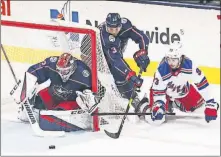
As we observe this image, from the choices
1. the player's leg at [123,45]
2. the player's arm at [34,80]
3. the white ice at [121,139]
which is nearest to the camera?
the white ice at [121,139]

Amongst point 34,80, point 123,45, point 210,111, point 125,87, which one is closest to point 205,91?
point 210,111

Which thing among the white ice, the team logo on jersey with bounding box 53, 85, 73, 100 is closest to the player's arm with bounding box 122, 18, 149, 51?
the white ice

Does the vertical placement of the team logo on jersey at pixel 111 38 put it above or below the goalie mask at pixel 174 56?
above

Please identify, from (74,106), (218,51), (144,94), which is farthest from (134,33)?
(218,51)

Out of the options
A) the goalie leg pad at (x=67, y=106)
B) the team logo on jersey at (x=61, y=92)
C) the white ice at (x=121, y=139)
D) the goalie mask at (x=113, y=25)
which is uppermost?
the goalie mask at (x=113, y=25)

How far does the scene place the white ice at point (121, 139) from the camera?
2.24 metres

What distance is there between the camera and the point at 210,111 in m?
2.76

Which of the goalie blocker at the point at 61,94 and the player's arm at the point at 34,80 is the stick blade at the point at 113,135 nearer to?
the goalie blocker at the point at 61,94

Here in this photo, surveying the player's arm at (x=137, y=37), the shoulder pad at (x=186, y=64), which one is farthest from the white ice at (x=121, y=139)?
the player's arm at (x=137, y=37)

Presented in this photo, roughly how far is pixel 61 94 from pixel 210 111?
76cm

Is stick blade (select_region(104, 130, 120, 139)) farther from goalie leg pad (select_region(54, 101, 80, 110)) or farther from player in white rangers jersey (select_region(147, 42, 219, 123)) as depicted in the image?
player in white rangers jersey (select_region(147, 42, 219, 123))

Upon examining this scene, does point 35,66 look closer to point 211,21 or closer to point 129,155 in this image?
point 129,155

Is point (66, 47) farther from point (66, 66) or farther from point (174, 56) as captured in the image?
point (174, 56)

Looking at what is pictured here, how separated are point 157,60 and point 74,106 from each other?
0.96m
